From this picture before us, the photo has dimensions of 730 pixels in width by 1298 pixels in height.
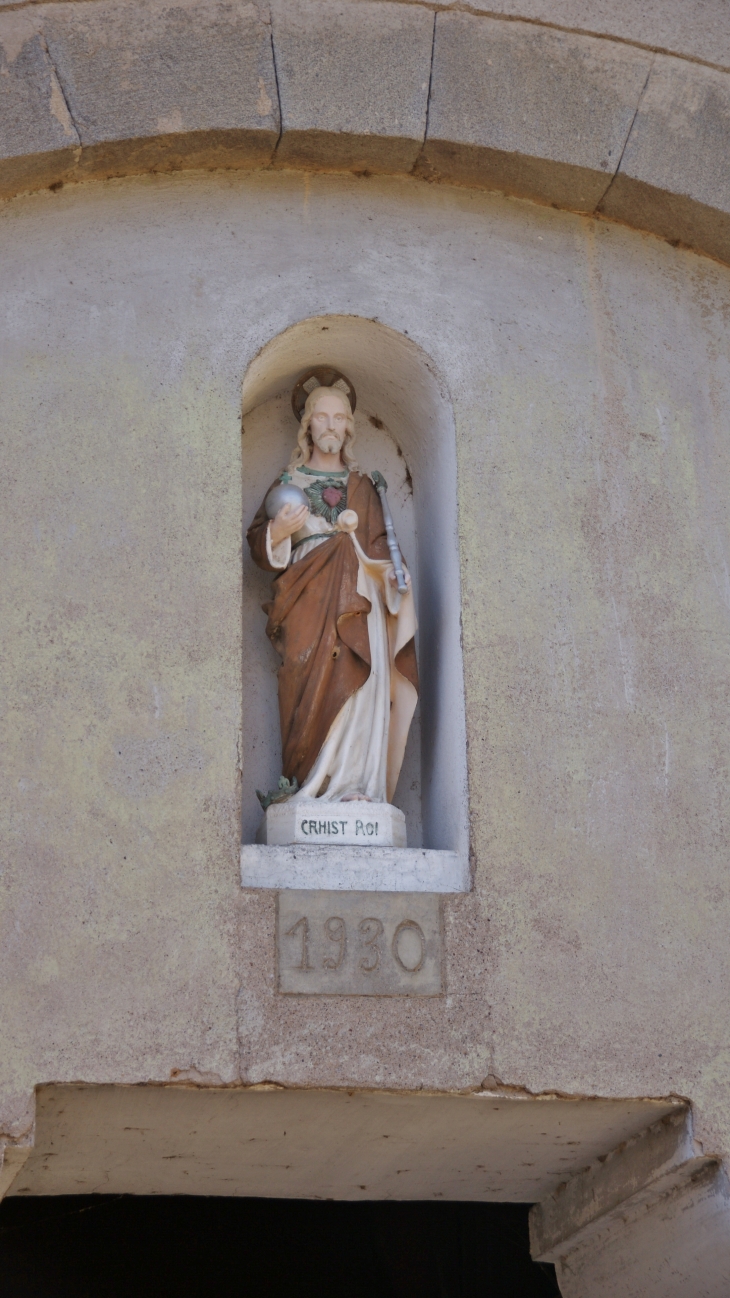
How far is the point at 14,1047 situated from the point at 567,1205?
2.37 meters

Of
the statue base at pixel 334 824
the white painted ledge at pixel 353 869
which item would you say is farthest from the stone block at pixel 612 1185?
the statue base at pixel 334 824

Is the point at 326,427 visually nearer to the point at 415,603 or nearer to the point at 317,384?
the point at 317,384

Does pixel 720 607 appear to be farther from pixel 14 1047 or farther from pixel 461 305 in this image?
pixel 14 1047

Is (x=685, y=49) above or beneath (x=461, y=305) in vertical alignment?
above

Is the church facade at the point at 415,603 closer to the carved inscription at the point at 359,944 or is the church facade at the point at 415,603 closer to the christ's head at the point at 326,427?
the carved inscription at the point at 359,944

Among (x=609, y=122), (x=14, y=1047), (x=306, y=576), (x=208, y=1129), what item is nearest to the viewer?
(x=14, y=1047)

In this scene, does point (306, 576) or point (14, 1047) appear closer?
point (14, 1047)

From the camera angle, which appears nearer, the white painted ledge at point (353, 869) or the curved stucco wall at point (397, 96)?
the white painted ledge at point (353, 869)

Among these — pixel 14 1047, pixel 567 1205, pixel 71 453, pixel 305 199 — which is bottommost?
pixel 567 1205

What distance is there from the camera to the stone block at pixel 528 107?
6730 mm

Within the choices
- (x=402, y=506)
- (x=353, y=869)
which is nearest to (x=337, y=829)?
(x=353, y=869)

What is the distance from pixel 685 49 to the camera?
6953mm

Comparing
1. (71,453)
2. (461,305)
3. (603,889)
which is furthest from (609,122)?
(603,889)

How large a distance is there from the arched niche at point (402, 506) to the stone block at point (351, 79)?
2.35 ft
